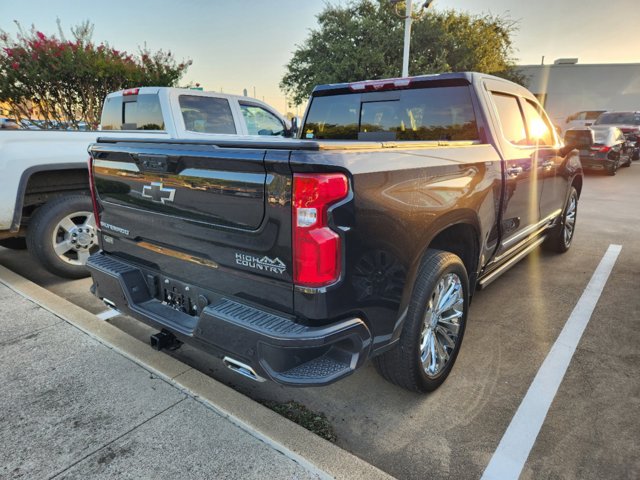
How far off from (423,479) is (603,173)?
15573 millimetres

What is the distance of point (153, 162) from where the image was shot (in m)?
2.29

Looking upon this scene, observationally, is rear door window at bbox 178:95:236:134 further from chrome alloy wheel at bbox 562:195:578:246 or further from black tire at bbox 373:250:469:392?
chrome alloy wheel at bbox 562:195:578:246

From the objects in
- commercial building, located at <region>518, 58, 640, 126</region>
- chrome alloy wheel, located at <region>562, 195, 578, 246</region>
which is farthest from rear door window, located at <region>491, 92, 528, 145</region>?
commercial building, located at <region>518, 58, 640, 126</region>

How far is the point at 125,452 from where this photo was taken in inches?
83.0

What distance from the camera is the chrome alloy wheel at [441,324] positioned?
8.41ft

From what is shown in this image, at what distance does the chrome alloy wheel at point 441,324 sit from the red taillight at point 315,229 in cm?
93

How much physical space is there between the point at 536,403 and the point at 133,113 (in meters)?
5.76

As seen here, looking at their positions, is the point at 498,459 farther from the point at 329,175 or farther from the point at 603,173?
the point at 603,173

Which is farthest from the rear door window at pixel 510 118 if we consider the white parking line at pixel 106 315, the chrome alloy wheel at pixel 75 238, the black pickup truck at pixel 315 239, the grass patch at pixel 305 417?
the chrome alloy wheel at pixel 75 238

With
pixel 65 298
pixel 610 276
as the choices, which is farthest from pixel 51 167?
pixel 610 276

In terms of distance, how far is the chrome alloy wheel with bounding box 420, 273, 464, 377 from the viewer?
256 centimetres

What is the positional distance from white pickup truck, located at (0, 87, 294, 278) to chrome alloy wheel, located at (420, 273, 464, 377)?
191cm

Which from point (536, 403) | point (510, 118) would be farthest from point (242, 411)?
point (510, 118)

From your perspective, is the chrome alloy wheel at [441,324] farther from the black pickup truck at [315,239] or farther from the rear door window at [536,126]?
the rear door window at [536,126]
